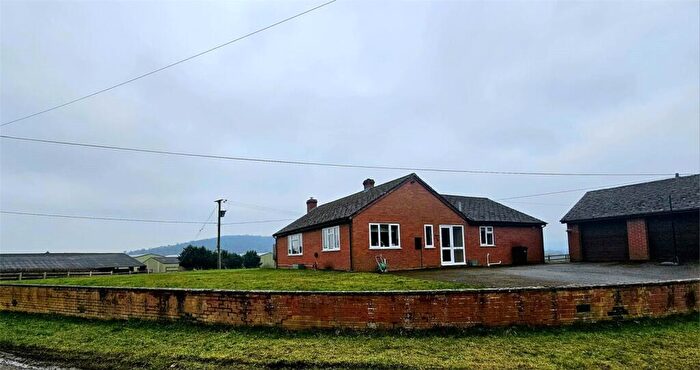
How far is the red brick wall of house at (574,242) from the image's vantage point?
25772mm

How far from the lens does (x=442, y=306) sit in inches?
328

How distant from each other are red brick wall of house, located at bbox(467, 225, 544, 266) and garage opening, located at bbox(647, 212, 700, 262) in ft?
19.7

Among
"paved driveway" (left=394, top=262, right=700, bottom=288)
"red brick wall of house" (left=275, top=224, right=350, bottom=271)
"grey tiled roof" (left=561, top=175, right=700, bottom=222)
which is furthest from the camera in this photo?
"grey tiled roof" (left=561, top=175, right=700, bottom=222)

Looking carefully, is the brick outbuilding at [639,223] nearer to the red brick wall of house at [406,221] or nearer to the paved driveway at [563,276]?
the paved driveway at [563,276]

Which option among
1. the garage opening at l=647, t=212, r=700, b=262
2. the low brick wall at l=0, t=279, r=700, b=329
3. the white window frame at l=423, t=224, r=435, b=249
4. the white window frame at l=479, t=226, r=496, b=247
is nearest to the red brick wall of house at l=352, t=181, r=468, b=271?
the white window frame at l=423, t=224, r=435, b=249

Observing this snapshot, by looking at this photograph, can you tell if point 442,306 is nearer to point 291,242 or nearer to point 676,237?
point 676,237

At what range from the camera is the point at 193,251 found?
46.5m

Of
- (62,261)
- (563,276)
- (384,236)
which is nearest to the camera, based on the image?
(563,276)

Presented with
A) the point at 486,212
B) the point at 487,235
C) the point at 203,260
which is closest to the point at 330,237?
the point at 487,235

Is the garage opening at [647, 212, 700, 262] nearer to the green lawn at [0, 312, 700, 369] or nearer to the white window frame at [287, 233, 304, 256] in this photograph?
the green lawn at [0, 312, 700, 369]

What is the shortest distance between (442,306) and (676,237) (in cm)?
1901

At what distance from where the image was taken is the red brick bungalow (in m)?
20.8

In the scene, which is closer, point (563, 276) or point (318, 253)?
point (563, 276)

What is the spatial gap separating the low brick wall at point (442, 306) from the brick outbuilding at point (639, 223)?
1387cm
